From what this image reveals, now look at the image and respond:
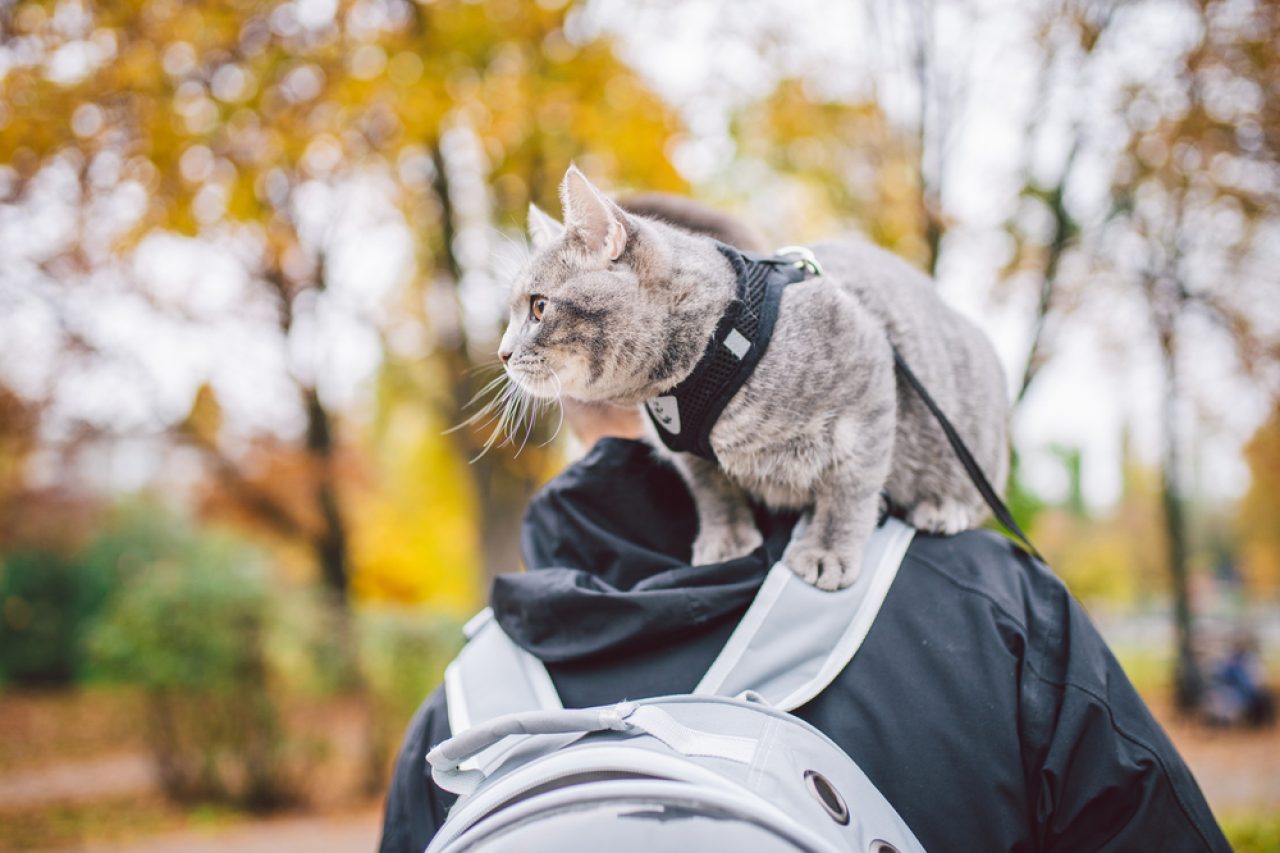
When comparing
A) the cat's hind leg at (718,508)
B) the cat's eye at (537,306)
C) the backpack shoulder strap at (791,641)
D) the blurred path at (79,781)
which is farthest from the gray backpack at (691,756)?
the blurred path at (79,781)

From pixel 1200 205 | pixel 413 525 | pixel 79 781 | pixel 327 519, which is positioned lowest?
pixel 413 525

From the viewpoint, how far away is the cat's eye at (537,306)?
6.48 feet

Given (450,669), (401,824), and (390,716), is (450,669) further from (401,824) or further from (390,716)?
(390,716)

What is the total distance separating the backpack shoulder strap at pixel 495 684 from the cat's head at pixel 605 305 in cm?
60

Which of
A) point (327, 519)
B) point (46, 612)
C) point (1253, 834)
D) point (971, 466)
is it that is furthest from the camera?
point (46, 612)

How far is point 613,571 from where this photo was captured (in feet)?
4.81

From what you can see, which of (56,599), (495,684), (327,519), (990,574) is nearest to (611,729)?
(495,684)

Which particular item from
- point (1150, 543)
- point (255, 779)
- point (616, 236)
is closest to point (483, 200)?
point (255, 779)

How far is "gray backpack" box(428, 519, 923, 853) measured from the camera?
88 cm

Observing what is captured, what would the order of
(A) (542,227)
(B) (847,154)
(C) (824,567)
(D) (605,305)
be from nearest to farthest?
(C) (824,567) → (D) (605,305) → (A) (542,227) → (B) (847,154)

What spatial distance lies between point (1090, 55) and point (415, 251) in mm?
7766

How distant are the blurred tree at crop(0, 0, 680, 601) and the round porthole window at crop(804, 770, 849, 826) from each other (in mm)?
5184

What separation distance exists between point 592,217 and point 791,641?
1.03m

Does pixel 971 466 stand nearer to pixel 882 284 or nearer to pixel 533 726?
pixel 882 284
